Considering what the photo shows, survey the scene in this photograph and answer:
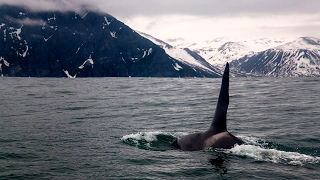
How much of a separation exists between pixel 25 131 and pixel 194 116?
15.6m

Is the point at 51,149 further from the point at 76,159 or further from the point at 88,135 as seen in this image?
the point at 88,135

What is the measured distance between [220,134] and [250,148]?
5.77ft

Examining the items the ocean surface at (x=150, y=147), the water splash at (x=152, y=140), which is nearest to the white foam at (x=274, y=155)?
the ocean surface at (x=150, y=147)

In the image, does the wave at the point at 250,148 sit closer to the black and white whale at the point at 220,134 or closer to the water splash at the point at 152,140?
the water splash at the point at 152,140

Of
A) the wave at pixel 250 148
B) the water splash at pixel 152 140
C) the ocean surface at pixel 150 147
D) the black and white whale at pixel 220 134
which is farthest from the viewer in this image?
the water splash at pixel 152 140

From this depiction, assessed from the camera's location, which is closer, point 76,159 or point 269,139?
point 76,159

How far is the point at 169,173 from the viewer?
1458cm

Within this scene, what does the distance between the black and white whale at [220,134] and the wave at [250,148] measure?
1.30 ft

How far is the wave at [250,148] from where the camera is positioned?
16.6m

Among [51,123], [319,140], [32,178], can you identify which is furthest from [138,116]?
[32,178]

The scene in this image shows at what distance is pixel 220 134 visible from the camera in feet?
60.6

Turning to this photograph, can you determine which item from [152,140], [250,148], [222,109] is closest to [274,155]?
[250,148]

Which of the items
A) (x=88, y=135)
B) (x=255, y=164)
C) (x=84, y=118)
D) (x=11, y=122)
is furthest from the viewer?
(x=84, y=118)

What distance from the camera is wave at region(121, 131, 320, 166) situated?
54.4ft
